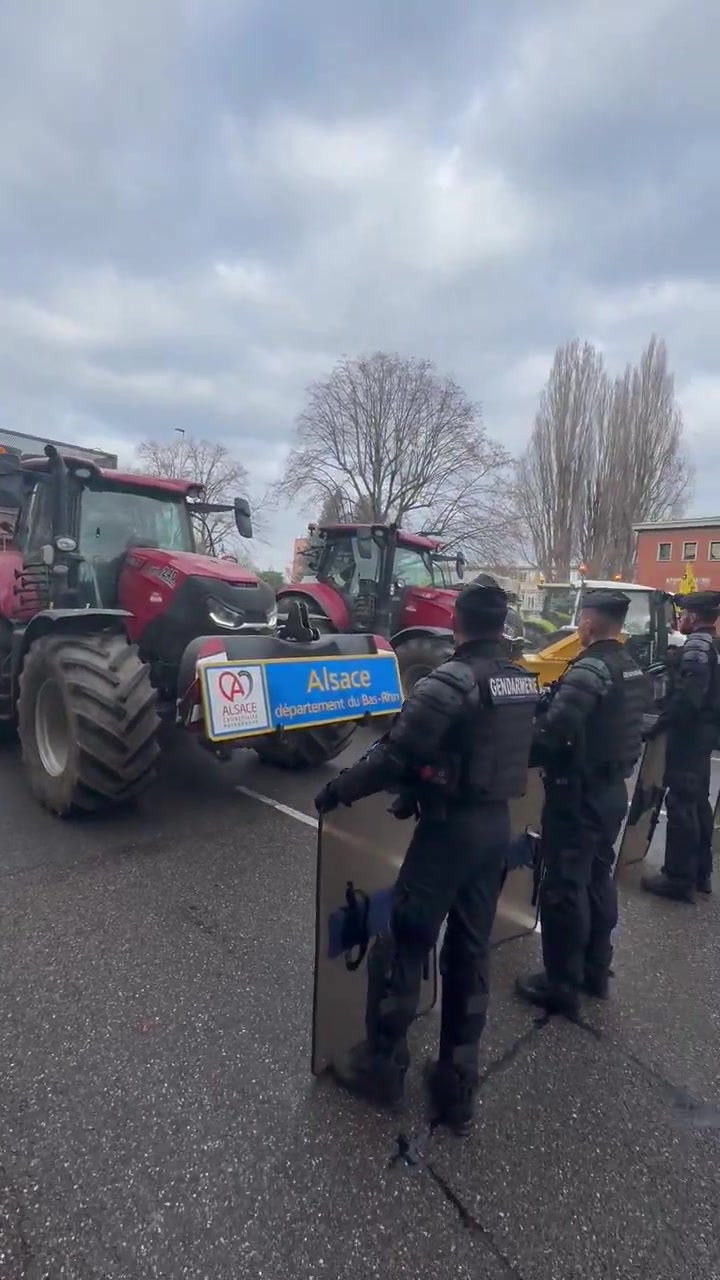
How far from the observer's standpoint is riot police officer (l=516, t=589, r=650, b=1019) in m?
2.75

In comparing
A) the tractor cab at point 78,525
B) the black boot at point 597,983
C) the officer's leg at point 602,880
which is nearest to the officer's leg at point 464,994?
the officer's leg at point 602,880

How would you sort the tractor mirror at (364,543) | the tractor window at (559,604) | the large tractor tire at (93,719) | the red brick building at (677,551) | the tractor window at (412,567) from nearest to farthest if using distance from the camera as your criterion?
the large tractor tire at (93,719) → the tractor mirror at (364,543) → the tractor window at (412,567) → the tractor window at (559,604) → the red brick building at (677,551)

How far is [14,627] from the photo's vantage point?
5.55 meters

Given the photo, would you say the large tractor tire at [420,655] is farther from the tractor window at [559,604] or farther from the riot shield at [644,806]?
the tractor window at [559,604]

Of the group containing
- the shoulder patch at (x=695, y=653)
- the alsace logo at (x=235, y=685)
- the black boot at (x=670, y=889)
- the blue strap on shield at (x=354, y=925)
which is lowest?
the black boot at (x=670, y=889)

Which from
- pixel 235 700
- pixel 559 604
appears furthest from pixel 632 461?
pixel 235 700

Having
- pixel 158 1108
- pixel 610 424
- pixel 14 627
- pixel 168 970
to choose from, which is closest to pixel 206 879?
pixel 168 970

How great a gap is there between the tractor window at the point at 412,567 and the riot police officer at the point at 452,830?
22.1 ft

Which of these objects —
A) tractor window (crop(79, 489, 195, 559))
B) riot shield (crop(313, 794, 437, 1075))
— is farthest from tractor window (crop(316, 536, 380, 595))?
riot shield (crop(313, 794, 437, 1075))

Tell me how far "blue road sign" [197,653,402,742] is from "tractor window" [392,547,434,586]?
4100mm

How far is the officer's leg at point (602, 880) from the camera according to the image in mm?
2812

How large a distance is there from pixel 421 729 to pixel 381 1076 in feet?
3.87

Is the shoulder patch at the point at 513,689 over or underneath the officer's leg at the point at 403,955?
over

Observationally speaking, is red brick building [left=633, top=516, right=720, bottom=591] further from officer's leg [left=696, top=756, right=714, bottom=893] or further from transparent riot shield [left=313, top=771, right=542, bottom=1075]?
transparent riot shield [left=313, top=771, right=542, bottom=1075]
